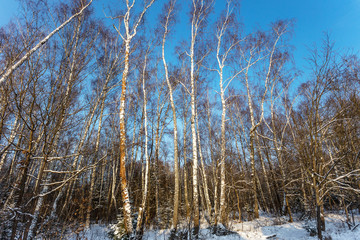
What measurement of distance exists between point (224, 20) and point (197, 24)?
1610 mm

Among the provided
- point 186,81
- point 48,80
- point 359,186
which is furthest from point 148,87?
point 359,186

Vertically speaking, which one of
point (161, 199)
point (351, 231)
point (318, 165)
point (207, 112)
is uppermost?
point (207, 112)

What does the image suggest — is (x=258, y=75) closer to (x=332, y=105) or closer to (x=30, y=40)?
(x=332, y=105)

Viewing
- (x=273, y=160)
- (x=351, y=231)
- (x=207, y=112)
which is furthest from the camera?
(x=273, y=160)

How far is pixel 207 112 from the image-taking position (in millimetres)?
14195

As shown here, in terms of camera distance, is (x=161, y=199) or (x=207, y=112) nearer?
(x=207, y=112)

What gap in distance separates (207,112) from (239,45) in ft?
17.4

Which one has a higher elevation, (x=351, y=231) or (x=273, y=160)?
(x=273, y=160)

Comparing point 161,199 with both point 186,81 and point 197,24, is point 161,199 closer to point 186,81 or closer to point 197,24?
point 186,81

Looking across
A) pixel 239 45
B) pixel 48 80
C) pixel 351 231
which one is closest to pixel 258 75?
pixel 239 45

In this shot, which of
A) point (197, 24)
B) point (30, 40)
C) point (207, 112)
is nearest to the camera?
point (30, 40)

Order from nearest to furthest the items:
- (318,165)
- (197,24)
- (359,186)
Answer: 1. (318,165)
2. (359,186)
3. (197,24)

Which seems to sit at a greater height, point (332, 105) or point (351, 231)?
point (332, 105)

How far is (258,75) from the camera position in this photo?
38.8 ft
